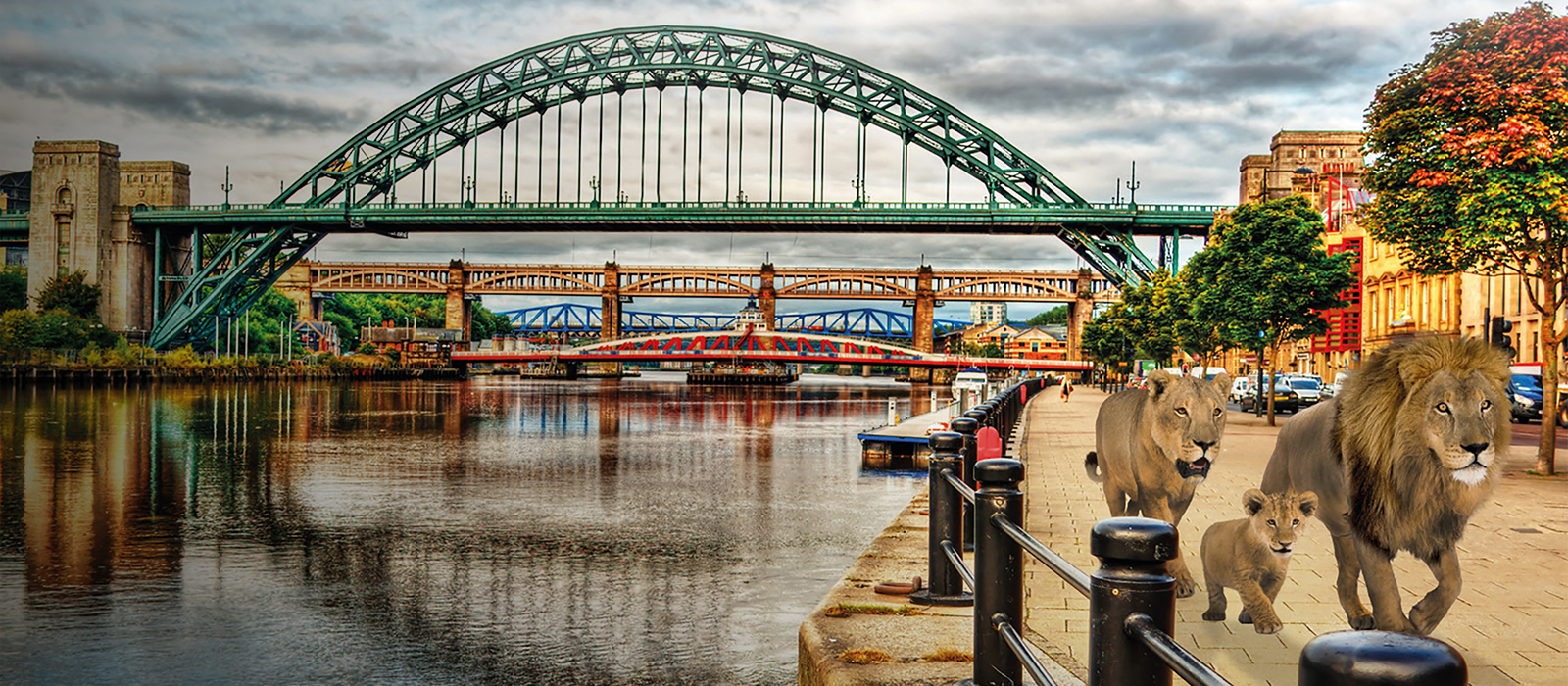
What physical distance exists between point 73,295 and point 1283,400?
85.1m

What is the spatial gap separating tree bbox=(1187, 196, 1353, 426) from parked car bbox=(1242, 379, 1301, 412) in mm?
4881

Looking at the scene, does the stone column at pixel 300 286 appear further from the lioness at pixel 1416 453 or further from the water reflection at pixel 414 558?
the lioness at pixel 1416 453

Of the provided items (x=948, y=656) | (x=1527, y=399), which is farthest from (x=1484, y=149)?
(x=1527, y=399)

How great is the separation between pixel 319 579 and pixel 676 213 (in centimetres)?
8210

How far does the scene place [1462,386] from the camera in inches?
211

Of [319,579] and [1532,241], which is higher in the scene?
[1532,241]

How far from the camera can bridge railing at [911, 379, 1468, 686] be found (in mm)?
1960

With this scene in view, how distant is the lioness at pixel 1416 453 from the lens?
Result: 5.35 metres

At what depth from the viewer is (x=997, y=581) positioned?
5352mm

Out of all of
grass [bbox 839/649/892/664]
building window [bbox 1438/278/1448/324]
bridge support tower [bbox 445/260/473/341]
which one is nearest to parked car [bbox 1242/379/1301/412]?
building window [bbox 1438/278/1448/324]

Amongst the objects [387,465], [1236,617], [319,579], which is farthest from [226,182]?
[1236,617]

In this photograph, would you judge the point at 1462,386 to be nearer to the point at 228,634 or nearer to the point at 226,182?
the point at 228,634

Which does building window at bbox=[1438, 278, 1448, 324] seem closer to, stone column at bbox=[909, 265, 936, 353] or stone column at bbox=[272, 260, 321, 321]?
stone column at bbox=[909, 265, 936, 353]

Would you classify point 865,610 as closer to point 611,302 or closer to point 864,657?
point 864,657
